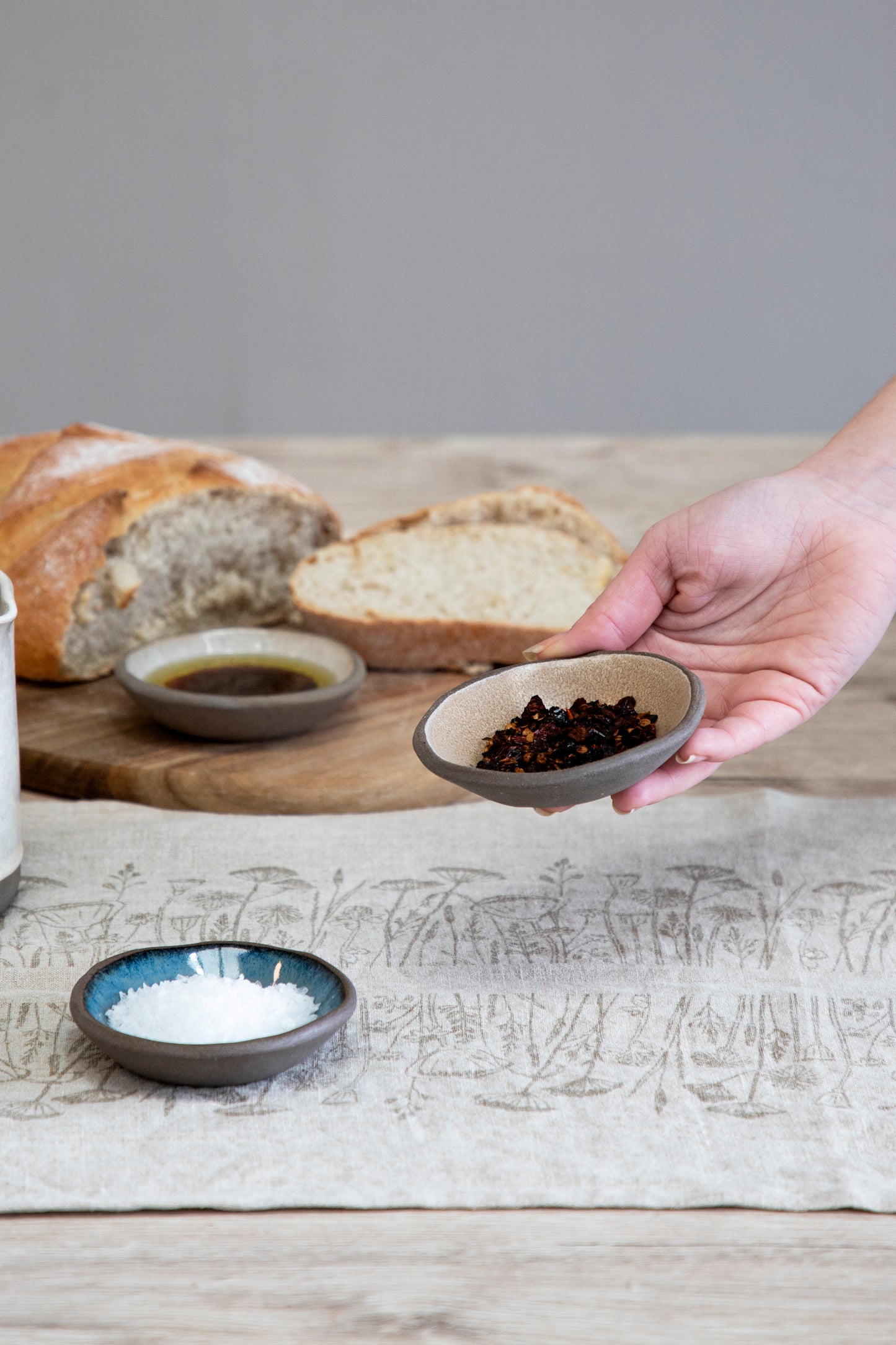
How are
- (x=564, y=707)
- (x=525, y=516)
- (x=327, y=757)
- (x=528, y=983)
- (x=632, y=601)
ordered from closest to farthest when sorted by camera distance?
1. (x=528, y=983)
2. (x=564, y=707)
3. (x=632, y=601)
4. (x=327, y=757)
5. (x=525, y=516)

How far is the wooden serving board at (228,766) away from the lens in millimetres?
1863

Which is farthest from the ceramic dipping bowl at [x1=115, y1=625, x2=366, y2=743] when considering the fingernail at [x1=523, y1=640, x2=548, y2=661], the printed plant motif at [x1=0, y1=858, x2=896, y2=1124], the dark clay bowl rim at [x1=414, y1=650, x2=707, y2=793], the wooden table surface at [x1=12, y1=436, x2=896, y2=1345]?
the wooden table surface at [x1=12, y1=436, x2=896, y2=1345]

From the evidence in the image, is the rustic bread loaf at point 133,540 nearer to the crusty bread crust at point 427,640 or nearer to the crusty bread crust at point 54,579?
the crusty bread crust at point 54,579

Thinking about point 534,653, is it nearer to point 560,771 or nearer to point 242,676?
point 560,771

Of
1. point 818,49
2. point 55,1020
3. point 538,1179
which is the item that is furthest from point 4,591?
point 818,49

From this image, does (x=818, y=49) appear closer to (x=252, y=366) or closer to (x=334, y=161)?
(x=334, y=161)

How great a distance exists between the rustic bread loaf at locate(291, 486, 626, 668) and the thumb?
1.96ft

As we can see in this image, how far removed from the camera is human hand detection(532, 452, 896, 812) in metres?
1.66

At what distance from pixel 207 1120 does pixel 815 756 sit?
4.25 feet

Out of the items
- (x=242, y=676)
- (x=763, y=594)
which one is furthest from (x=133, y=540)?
(x=763, y=594)

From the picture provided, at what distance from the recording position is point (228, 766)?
1.91 m

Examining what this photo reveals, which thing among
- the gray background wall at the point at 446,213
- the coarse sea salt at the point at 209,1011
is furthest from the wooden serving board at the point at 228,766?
the gray background wall at the point at 446,213

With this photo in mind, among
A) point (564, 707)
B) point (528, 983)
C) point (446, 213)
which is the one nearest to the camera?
point (528, 983)

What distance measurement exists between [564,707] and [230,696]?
669 millimetres
